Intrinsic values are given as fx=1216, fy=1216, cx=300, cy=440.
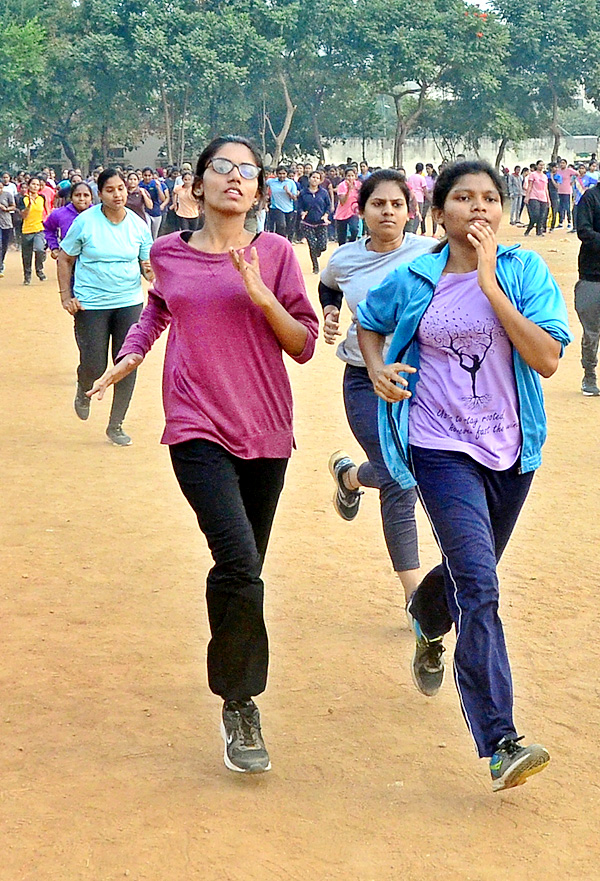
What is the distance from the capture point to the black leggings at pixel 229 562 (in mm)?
3803

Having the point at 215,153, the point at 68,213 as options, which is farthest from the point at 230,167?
the point at 68,213

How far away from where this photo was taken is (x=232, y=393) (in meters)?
3.87

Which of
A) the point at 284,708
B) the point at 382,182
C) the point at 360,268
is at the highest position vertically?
the point at 382,182

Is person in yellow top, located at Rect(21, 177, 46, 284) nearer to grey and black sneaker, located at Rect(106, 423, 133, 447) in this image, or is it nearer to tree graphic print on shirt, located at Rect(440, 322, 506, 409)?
grey and black sneaker, located at Rect(106, 423, 133, 447)

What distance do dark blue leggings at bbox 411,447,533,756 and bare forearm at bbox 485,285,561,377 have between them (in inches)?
14.6

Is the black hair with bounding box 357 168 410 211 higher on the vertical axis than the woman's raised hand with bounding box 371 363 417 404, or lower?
higher

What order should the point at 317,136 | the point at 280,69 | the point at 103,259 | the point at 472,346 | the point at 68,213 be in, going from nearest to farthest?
the point at 472,346
the point at 103,259
the point at 68,213
the point at 280,69
the point at 317,136

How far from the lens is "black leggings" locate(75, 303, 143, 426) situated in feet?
28.7

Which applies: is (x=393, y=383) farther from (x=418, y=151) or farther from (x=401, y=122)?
(x=418, y=151)

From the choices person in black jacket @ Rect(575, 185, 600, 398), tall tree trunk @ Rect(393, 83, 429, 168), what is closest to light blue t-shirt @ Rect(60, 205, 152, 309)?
person in black jacket @ Rect(575, 185, 600, 398)

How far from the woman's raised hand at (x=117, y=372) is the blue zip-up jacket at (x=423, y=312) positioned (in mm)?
777

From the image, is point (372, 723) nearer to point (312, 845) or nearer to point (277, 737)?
point (277, 737)

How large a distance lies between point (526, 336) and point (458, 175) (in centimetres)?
64

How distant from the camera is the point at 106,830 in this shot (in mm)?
3545
